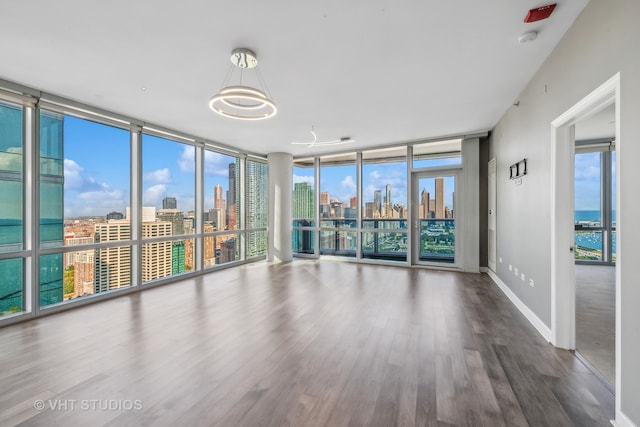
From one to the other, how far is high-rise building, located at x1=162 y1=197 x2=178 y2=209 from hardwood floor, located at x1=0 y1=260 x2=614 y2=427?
1.97 m

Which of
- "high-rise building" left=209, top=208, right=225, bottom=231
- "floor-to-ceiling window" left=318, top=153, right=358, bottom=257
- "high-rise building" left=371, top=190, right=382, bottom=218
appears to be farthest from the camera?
"floor-to-ceiling window" left=318, top=153, right=358, bottom=257

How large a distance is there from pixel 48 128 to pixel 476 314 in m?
6.39

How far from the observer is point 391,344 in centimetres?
280

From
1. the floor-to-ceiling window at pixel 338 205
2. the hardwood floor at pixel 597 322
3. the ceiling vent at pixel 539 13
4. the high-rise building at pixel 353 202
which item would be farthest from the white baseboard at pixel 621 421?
the high-rise building at pixel 353 202

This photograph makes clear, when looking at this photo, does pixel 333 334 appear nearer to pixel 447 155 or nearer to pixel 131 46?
pixel 131 46

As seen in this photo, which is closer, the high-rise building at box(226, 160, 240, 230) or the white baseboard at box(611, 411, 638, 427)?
the white baseboard at box(611, 411, 638, 427)

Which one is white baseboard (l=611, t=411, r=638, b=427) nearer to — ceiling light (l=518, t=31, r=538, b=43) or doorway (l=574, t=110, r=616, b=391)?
ceiling light (l=518, t=31, r=538, b=43)

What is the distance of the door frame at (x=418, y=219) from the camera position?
6203mm

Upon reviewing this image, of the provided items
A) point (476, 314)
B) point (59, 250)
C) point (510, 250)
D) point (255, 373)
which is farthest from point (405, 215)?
point (59, 250)

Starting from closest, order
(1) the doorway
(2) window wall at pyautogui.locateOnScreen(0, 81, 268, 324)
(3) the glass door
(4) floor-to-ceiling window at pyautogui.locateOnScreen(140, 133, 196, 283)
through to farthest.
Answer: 1. (2) window wall at pyautogui.locateOnScreen(0, 81, 268, 324)
2. (1) the doorway
3. (4) floor-to-ceiling window at pyautogui.locateOnScreen(140, 133, 196, 283)
4. (3) the glass door

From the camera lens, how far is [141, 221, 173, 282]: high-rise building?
5.08 meters

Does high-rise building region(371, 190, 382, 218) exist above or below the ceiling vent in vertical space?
below

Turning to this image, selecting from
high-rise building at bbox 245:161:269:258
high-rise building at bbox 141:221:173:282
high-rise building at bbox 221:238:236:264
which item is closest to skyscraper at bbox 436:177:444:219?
high-rise building at bbox 245:161:269:258

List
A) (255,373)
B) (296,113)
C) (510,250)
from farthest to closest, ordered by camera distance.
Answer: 1. (296,113)
2. (510,250)
3. (255,373)
